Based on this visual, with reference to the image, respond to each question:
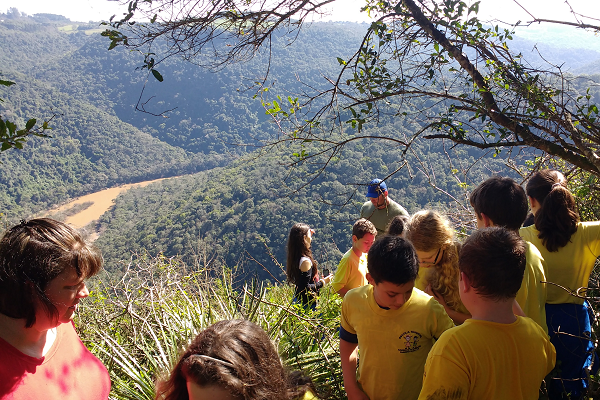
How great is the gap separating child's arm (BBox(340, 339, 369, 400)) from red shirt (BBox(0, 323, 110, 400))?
1076 millimetres

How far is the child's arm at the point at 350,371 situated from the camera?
1676mm

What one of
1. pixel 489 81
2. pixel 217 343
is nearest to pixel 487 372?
pixel 217 343

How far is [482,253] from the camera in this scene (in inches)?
47.2

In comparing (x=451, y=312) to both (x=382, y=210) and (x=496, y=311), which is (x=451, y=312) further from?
(x=382, y=210)

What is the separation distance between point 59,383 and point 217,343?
0.85 meters

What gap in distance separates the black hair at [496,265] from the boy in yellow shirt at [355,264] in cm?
159

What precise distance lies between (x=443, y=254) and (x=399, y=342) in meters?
0.50

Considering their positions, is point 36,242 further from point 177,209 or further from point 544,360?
point 177,209

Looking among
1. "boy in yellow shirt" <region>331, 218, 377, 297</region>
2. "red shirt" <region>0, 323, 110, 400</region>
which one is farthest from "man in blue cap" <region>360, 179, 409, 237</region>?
"red shirt" <region>0, 323, 110, 400</region>

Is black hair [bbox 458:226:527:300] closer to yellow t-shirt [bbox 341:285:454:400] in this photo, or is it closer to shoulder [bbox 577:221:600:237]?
yellow t-shirt [bbox 341:285:454:400]

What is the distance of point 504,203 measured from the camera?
1.75 m

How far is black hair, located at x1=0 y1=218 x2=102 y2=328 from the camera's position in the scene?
50.1 inches

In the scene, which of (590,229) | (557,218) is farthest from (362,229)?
(590,229)

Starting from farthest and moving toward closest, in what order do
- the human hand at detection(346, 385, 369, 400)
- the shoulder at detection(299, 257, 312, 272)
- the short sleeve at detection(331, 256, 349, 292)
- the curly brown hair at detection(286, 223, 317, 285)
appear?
1. the curly brown hair at detection(286, 223, 317, 285)
2. the shoulder at detection(299, 257, 312, 272)
3. the short sleeve at detection(331, 256, 349, 292)
4. the human hand at detection(346, 385, 369, 400)
